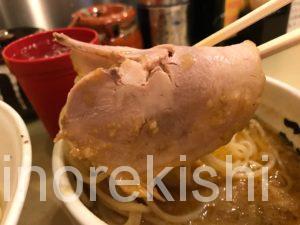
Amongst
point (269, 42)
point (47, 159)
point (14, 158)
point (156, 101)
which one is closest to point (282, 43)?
point (269, 42)

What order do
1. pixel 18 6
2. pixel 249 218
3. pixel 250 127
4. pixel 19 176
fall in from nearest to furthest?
pixel 19 176 < pixel 249 218 < pixel 250 127 < pixel 18 6

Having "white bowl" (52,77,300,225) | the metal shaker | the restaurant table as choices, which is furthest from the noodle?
the metal shaker

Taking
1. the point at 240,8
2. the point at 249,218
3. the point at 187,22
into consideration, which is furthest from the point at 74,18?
the point at 249,218

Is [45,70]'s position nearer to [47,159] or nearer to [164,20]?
[47,159]

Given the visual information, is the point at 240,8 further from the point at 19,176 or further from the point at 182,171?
the point at 19,176

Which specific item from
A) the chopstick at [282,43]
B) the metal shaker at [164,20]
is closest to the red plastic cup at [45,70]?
the metal shaker at [164,20]
